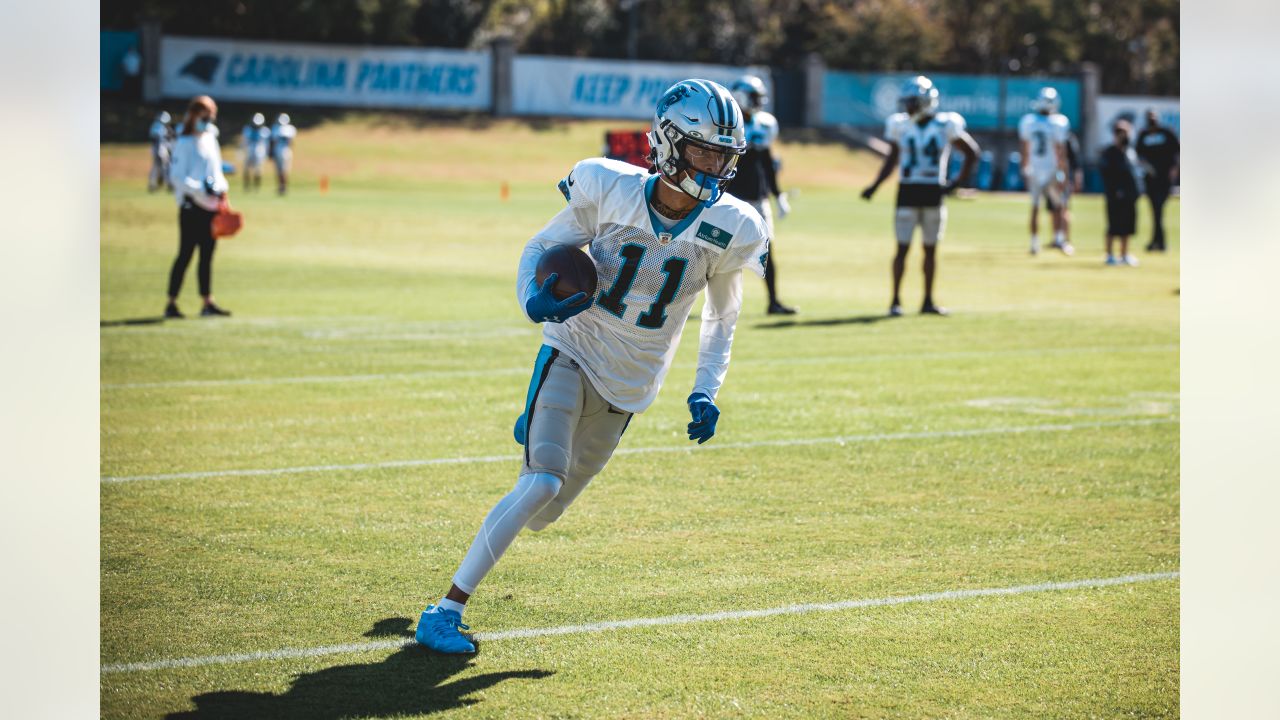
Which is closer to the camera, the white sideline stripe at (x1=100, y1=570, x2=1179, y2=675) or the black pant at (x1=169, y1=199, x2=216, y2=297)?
the white sideline stripe at (x1=100, y1=570, x2=1179, y2=675)

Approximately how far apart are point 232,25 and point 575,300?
5056cm

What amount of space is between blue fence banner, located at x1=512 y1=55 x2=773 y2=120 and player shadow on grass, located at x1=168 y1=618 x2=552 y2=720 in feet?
151

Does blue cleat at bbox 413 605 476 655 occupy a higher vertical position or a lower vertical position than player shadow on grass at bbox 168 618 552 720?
higher

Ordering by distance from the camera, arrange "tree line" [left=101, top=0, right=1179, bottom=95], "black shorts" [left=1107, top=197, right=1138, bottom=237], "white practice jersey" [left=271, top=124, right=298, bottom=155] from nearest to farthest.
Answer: "black shorts" [left=1107, top=197, right=1138, bottom=237]
"white practice jersey" [left=271, top=124, right=298, bottom=155]
"tree line" [left=101, top=0, right=1179, bottom=95]

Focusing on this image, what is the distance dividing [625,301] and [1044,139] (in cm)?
1740

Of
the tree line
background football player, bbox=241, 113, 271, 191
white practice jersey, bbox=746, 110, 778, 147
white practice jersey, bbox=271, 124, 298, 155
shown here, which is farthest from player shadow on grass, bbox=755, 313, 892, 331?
the tree line

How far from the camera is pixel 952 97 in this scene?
169ft

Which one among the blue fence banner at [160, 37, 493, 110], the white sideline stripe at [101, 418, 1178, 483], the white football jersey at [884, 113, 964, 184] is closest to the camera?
the white sideline stripe at [101, 418, 1178, 483]

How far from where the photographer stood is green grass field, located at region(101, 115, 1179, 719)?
4539 millimetres

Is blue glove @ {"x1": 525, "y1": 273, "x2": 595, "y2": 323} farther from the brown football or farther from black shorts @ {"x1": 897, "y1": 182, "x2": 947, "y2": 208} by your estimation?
black shorts @ {"x1": 897, "y1": 182, "x2": 947, "y2": 208}

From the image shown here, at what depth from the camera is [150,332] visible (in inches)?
487

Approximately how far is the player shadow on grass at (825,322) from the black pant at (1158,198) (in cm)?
876

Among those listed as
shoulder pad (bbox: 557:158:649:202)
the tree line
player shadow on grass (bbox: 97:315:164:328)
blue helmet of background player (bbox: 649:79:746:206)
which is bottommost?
player shadow on grass (bbox: 97:315:164:328)
